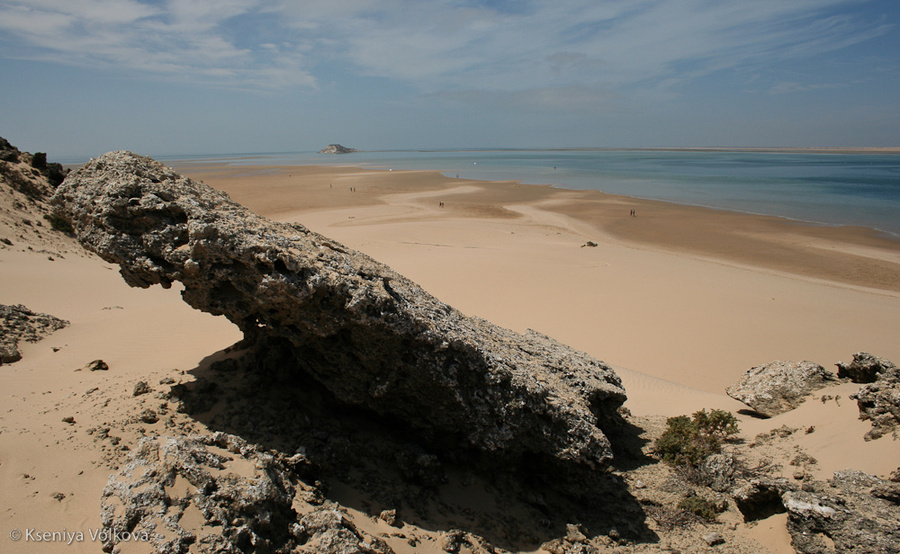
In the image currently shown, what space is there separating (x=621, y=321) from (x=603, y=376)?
7.83 metres

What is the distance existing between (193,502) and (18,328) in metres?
6.44

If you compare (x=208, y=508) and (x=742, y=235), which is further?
(x=742, y=235)

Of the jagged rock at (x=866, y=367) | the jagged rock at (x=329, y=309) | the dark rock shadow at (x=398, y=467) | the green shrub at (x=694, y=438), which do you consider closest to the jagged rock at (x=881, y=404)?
the jagged rock at (x=866, y=367)

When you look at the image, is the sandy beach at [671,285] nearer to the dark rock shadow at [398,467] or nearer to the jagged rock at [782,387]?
the jagged rock at [782,387]

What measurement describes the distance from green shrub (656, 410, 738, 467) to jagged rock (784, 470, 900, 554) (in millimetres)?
1569

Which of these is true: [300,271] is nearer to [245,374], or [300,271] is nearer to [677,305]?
[245,374]

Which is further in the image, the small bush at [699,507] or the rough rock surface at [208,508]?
the small bush at [699,507]

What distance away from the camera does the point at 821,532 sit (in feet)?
16.3

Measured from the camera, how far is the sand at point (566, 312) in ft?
15.8

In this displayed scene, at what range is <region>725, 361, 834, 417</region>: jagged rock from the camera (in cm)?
802

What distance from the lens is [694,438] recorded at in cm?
713

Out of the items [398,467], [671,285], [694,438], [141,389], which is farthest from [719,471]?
[671,285]

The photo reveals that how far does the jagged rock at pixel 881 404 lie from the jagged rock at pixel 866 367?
801mm

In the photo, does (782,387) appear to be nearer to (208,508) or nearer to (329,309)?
(329,309)
